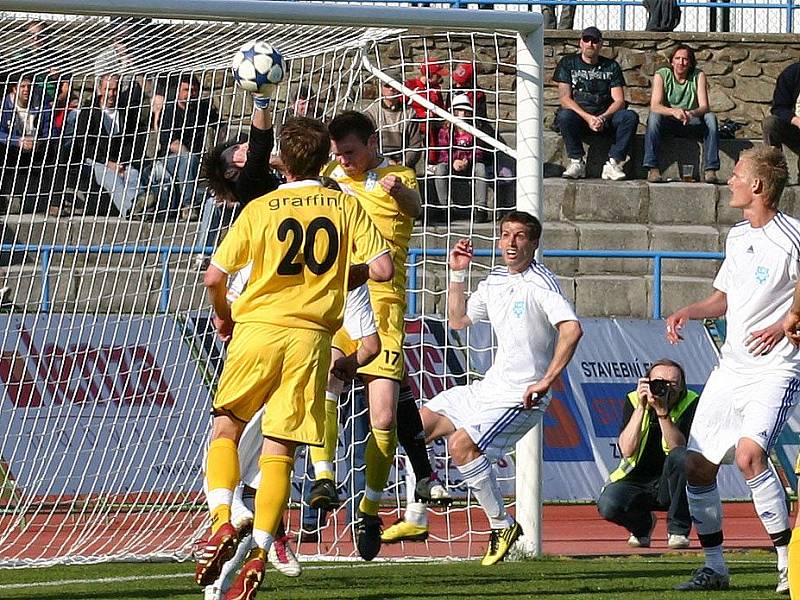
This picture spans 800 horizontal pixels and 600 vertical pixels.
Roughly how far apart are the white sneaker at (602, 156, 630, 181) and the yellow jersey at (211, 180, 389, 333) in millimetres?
11421

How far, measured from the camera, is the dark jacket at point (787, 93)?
1669cm

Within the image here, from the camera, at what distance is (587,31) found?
55.1 ft

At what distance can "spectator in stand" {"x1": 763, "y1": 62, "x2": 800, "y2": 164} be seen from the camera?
16.7 meters

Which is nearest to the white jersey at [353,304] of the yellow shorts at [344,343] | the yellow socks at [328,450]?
the yellow shorts at [344,343]

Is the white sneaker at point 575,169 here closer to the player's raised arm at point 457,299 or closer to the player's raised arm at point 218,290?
the player's raised arm at point 457,299

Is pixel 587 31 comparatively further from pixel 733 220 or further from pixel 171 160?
pixel 171 160

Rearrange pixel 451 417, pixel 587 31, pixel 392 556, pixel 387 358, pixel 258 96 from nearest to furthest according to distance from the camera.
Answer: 1. pixel 258 96
2. pixel 387 358
3. pixel 451 417
4. pixel 392 556
5. pixel 587 31

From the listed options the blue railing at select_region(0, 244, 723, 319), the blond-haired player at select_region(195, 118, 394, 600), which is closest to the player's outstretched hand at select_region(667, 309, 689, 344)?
the blond-haired player at select_region(195, 118, 394, 600)

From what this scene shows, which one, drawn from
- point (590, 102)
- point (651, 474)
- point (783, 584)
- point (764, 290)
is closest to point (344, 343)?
point (764, 290)

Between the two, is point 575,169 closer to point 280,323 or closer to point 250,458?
point 250,458

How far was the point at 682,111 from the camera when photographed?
56.4ft

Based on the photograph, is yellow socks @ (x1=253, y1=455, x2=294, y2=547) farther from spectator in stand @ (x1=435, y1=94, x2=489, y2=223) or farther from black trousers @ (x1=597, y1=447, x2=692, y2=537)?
spectator in stand @ (x1=435, y1=94, x2=489, y2=223)

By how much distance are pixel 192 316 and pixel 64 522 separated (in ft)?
5.83

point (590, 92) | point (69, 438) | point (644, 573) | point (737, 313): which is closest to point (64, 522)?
point (69, 438)
